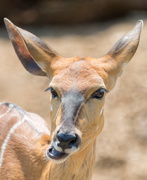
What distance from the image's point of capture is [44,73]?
3.38m

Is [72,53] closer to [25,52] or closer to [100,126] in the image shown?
[25,52]

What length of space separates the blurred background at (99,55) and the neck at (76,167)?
2.47m

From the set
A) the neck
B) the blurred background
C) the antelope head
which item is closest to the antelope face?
the antelope head

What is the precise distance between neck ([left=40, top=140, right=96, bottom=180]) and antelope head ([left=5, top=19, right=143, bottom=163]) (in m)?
0.13

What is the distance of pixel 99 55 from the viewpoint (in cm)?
756

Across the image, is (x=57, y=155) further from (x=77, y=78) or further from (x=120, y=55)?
(x=120, y=55)

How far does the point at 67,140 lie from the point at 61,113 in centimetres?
24

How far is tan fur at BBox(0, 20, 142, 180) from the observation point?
2.85 m

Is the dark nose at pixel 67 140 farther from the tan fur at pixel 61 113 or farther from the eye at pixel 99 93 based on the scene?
the eye at pixel 99 93

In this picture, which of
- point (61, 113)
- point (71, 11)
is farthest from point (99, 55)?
point (61, 113)

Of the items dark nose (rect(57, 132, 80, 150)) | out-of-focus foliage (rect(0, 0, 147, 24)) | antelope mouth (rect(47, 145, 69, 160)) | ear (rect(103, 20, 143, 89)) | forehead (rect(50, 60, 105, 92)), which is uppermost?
out-of-focus foliage (rect(0, 0, 147, 24))

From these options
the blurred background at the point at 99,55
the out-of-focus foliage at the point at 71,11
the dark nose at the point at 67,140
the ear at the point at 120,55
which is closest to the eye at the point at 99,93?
the ear at the point at 120,55

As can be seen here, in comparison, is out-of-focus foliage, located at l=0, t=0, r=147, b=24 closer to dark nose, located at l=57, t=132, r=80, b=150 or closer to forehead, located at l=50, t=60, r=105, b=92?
forehead, located at l=50, t=60, r=105, b=92

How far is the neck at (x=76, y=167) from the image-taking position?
3.00 m
